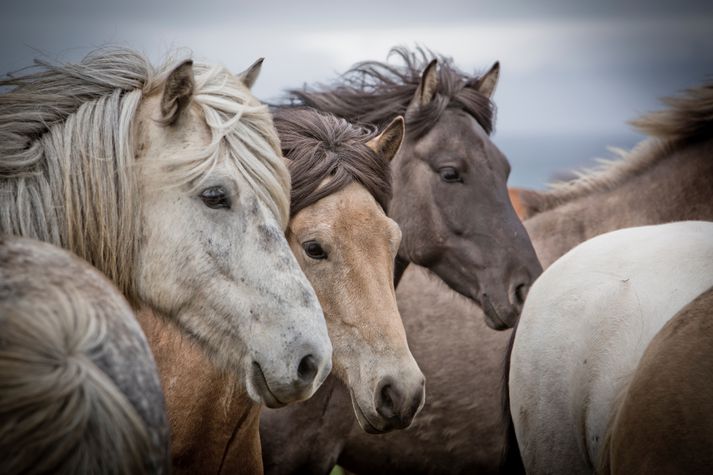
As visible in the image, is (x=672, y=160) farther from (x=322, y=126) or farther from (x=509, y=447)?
(x=322, y=126)

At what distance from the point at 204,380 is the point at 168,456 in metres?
1.37

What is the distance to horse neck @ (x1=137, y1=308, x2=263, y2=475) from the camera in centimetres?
316

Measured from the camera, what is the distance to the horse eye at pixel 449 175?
15.4 feet

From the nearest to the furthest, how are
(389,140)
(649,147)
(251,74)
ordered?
(251,74), (389,140), (649,147)

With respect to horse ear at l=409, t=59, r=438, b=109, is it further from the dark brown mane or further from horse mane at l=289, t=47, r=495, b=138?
the dark brown mane

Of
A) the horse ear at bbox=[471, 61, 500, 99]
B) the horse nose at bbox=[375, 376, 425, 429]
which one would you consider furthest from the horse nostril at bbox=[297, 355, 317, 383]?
the horse ear at bbox=[471, 61, 500, 99]

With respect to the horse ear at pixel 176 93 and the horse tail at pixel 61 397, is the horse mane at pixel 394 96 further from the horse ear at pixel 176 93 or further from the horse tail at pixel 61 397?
the horse tail at pixel 61 397

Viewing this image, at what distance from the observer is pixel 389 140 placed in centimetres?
380

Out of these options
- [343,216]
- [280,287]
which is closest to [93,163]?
[280,287]

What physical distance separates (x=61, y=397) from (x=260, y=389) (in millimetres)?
1145

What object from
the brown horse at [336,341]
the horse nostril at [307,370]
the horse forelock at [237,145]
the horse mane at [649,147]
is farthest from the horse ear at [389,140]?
the horse mane at [649,147]

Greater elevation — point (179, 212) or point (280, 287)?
point (179, 212)

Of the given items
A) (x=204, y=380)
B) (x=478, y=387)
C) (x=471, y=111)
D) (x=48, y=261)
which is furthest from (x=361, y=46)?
(x=48, y=261)

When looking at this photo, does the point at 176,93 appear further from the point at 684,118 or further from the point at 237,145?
the point at 684,118
